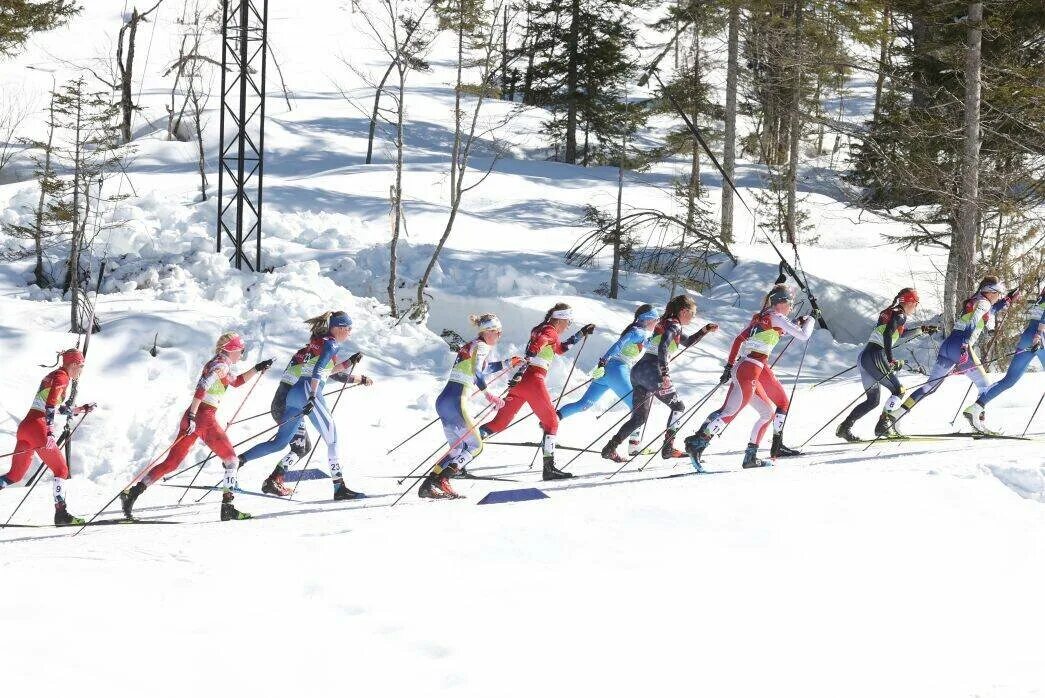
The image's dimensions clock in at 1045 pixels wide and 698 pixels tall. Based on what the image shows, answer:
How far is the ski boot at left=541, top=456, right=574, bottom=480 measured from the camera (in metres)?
10.5

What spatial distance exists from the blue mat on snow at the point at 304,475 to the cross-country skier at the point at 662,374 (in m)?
2.97

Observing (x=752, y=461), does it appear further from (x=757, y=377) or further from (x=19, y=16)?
(x=19, y=16)

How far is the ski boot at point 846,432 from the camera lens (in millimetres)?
12016

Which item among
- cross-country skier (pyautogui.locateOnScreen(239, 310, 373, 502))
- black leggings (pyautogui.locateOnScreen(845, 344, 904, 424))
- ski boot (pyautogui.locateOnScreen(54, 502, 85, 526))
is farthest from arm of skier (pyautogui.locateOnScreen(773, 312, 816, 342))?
ski boot (pyautogui.locateOnScreen(54, 502, 85, 526))

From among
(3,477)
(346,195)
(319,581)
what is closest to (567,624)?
(319,581)

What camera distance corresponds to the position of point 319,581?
5.88 m

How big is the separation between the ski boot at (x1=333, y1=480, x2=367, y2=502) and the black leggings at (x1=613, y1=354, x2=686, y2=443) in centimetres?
288

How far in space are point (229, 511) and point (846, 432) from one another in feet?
22.3

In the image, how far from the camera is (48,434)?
9.47 metres

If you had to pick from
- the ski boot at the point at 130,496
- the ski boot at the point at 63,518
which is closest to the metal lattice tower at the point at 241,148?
the ski boot at the point at 130,496

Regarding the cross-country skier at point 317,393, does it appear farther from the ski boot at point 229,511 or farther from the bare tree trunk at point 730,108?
the bare tree trunk at point 730,108

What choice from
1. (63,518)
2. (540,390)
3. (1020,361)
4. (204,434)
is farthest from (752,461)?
(63,518)

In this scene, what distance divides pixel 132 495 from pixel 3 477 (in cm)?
114

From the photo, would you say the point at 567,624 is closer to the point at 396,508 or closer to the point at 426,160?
the point at 396,508
